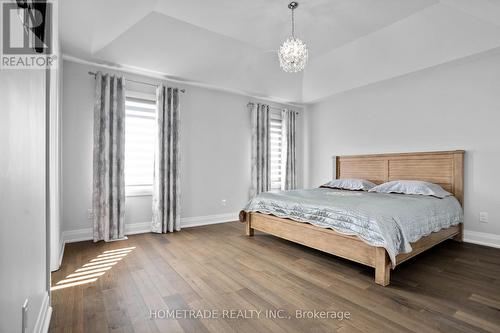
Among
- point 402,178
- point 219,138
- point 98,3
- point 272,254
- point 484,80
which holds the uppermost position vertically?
point 98,3

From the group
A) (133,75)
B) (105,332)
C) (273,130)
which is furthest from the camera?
(273,130)

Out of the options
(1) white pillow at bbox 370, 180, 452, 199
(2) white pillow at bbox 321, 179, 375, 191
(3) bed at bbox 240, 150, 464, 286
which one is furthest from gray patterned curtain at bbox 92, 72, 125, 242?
(1) white pillow at bbox 370, 180, 452, 199

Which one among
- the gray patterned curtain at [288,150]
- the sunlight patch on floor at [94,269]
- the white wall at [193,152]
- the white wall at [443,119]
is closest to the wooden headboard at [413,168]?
the white wall at [443,119]

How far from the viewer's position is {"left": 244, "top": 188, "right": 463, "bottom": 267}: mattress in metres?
2.22

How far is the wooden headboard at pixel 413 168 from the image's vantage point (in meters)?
3.59

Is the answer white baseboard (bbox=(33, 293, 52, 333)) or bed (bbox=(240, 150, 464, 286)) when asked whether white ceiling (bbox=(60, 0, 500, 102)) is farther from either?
white baseboard (bbox=(33, 293, 52, 333))

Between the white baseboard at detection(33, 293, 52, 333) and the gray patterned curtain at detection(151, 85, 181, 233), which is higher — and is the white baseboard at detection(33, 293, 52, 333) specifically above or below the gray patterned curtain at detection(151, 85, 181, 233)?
below

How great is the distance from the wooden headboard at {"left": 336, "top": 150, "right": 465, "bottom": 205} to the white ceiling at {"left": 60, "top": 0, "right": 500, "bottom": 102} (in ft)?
4.33

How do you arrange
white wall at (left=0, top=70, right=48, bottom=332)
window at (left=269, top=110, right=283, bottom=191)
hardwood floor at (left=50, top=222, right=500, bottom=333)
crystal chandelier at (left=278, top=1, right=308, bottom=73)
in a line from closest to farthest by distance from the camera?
white wall at (left=0, top=70, right=48, bottom=332)
hardwood floor at (left=50, top=222, right=500, bottom=333)
crystal chandelier at (left=278, top=1, right=308, bottom=73)
window at (left=269, top=110, right=283, bottom=191)

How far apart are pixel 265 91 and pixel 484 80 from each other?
3275mm

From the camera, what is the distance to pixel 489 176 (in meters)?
3.36

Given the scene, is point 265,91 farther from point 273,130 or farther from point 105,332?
point 105,332

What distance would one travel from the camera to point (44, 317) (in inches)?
61.0

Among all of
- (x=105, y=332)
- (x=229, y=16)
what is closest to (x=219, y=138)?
(x=229, y=16)
